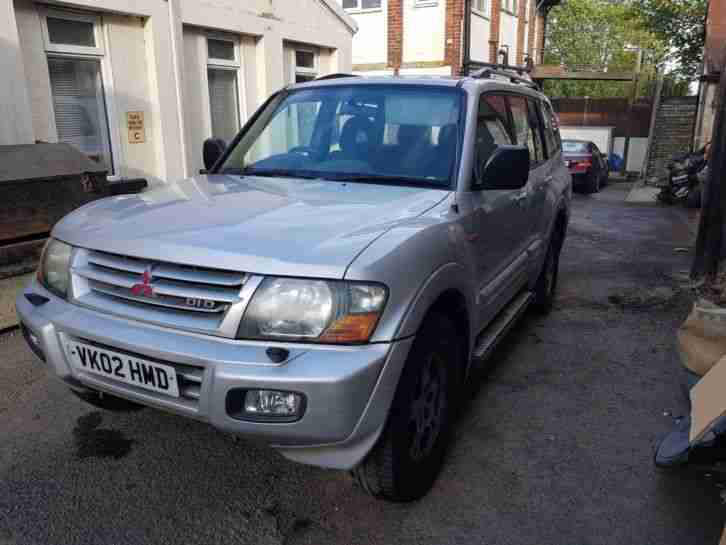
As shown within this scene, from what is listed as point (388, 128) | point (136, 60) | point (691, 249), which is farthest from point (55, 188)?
point (691, 249)

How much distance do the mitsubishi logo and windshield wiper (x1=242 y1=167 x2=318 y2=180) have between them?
4.00ft

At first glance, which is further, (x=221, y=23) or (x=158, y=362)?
(x=221, y=23)

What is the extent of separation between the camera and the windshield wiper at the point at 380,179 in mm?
3055

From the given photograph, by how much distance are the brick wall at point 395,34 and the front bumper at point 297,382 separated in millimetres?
16713

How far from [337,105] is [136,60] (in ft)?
17.3

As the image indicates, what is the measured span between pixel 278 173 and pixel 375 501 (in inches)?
71.4

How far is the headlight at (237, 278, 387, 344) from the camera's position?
2.09 m

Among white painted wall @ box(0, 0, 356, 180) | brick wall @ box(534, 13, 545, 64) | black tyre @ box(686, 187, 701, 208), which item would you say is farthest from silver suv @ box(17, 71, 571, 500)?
brick wall @ box(534, 13, 545, 64)

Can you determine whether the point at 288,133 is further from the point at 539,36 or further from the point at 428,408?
the point at 539,36

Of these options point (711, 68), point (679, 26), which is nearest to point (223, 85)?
point (711, 68)

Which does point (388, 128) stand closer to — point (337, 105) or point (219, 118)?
point (337, 105)

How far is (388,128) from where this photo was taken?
130 inches

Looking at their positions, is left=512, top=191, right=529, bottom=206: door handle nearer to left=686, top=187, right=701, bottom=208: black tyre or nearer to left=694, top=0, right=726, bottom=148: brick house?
left=686, top=187, right=701, bottom=208: black tyre

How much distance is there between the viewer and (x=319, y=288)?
6.92ft
